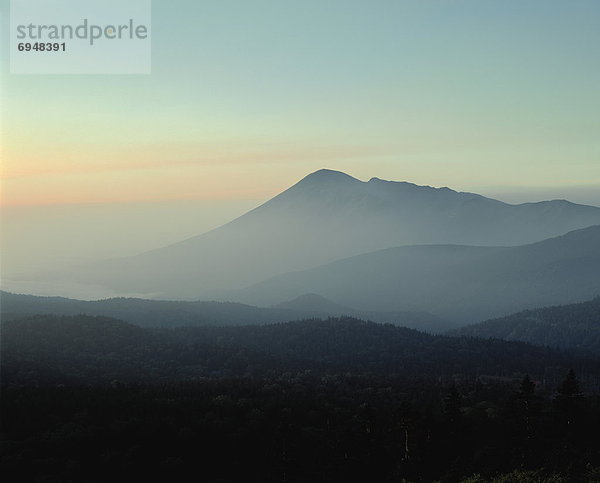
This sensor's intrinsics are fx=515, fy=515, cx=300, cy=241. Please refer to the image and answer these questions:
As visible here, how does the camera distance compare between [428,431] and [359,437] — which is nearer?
[428,431]

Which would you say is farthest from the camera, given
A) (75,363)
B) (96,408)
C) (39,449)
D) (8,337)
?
(8,337)

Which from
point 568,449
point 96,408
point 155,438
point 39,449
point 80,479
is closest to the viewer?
point 568,449

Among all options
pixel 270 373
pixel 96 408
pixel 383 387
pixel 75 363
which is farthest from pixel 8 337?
pixel 383 387

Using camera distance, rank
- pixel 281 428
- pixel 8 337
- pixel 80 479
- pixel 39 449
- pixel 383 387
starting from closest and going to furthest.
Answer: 1. pixel 281 428
2. pixel 80 479
3. pixel 39 449
4. pixel 383 387
5. pixel 8 337

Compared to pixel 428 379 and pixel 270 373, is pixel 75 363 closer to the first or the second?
pixel 270 373

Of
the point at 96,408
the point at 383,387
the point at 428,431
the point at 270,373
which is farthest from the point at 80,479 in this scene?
the point at 270,373

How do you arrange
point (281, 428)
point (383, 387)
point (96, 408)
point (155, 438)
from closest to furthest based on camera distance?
point (281, 428)
point (155, 438)
point (96, 408)
point (383, 387)

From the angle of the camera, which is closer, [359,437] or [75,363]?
[359,437]

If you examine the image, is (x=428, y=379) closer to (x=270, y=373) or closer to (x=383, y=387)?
(x=383, y=387)

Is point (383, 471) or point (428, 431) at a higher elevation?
point (428, 431)

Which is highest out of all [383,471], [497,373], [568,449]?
[568,449]
